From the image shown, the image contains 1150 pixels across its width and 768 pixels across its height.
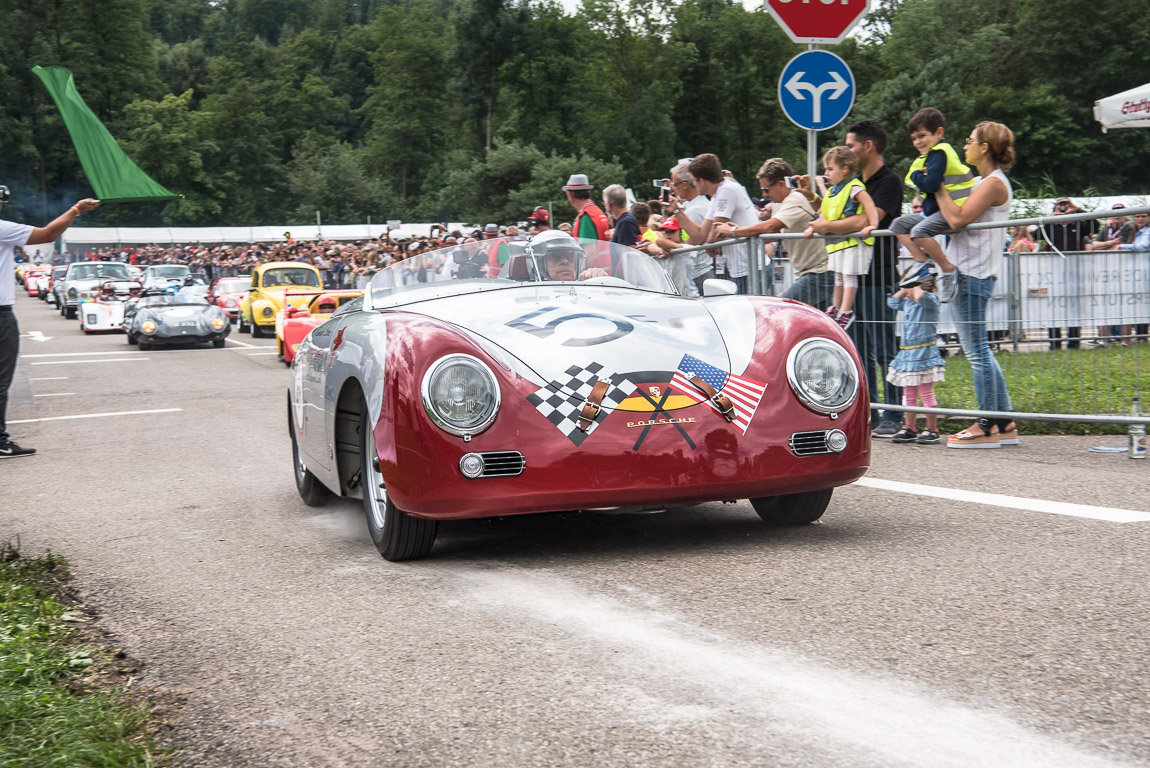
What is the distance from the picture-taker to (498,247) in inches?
242

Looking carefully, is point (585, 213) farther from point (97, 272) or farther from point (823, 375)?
point (97, 272)

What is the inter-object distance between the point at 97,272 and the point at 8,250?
3076 cm

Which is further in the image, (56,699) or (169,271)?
(169,271)

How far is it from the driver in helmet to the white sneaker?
281 cm

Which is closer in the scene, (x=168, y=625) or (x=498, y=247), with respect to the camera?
(x=168, y=625)

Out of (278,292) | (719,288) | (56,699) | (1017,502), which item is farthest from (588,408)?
(278,292)

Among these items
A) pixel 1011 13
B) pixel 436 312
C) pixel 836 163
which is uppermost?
pixel 1011 13

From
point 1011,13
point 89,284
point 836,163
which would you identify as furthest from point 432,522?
point 1011,13

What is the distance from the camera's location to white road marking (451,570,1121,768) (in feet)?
8.79

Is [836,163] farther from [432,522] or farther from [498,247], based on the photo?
[432,522]

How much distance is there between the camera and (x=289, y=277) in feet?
86.4

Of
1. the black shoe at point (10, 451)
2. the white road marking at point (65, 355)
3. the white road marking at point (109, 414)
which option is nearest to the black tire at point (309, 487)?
the black shoe at point (10, 451)

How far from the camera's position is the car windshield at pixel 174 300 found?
80.7ft

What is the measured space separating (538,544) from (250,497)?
2493mm
